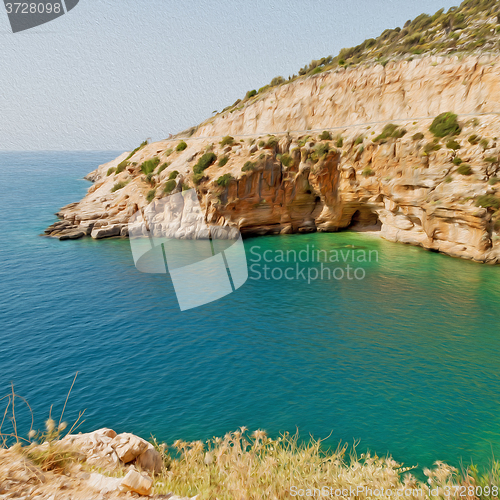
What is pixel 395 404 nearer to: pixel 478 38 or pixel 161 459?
pixel 161 459

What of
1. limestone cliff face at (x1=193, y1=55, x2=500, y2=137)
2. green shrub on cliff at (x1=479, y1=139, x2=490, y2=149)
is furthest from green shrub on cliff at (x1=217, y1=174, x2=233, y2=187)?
green shrub on cliff at (x1=479, y1=139, x2=490, y2=149)

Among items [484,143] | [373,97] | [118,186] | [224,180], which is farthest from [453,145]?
[118,186]

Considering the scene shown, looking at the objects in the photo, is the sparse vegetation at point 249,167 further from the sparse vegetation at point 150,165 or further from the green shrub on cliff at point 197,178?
the sparse vegetation at point 150,165

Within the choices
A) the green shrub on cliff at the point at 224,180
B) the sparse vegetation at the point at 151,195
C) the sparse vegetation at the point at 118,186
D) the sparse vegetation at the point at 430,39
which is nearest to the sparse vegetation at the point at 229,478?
the green shrub on cliff at the point at 224,180

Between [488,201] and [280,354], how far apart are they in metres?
23.5

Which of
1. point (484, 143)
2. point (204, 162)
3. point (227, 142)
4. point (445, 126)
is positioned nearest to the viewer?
point (484, 143)

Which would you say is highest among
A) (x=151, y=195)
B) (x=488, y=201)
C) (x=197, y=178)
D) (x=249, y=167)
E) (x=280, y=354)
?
(x=249, y=167)

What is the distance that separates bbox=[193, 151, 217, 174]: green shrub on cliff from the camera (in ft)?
160

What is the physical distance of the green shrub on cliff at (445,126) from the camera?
3706 centimetres

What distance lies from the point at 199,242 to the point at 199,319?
2060 cm

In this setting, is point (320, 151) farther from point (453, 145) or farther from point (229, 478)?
point (229, 478)

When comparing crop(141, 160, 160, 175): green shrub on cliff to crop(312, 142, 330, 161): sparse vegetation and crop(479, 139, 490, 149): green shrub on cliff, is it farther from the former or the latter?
crop(479, 139, 490, 149): green shrub on cliff

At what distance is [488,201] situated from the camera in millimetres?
33031

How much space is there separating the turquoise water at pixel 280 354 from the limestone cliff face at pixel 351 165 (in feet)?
18.5
